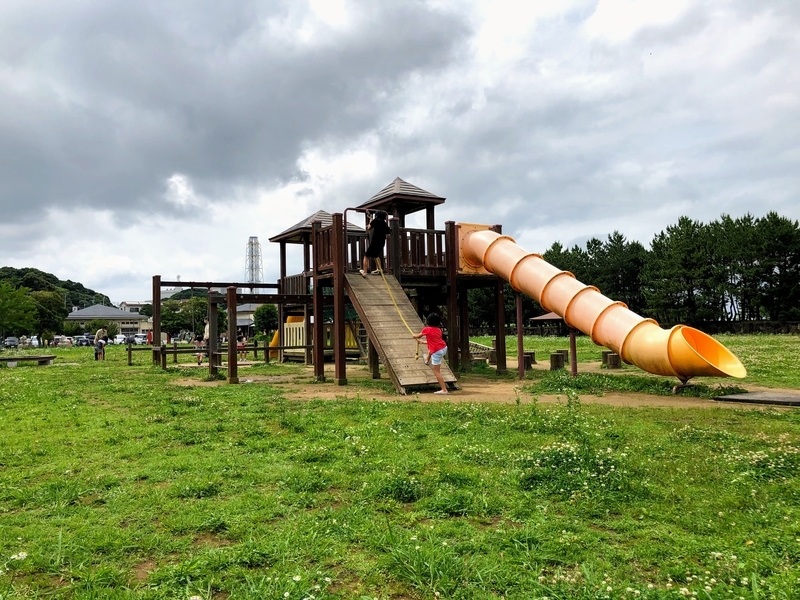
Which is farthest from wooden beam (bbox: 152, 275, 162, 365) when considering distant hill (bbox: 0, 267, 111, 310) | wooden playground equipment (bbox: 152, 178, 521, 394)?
distant hill (bbox: 0, 267, 111, 310)

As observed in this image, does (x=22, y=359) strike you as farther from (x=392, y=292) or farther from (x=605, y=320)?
(x=605, y=320)

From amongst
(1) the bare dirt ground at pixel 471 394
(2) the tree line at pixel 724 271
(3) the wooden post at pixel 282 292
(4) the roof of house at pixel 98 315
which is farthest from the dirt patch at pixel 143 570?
(4) the roof of house at pixel 98 315

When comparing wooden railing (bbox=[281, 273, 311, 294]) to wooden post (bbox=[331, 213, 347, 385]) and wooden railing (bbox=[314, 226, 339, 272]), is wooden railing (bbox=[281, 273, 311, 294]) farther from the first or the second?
wooden post (bbox=[331, 213, 347, 385])

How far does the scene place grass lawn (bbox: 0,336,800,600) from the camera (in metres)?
3.87

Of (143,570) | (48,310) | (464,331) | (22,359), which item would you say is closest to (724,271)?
(464,331)

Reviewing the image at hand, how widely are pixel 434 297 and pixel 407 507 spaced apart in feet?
54.9

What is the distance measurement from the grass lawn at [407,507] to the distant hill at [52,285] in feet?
318

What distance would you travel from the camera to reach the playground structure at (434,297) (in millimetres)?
12633

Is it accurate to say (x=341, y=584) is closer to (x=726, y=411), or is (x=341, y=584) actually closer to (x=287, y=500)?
(x=287, y=500)

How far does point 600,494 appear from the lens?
17.8 ft

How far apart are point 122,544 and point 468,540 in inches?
101

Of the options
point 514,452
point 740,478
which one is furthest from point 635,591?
point 514,452

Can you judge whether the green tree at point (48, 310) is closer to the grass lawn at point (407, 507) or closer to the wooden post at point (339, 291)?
the wooden post at point (339, 291)

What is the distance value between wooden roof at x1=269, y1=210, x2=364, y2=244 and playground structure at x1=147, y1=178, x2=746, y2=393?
18.2 feet
